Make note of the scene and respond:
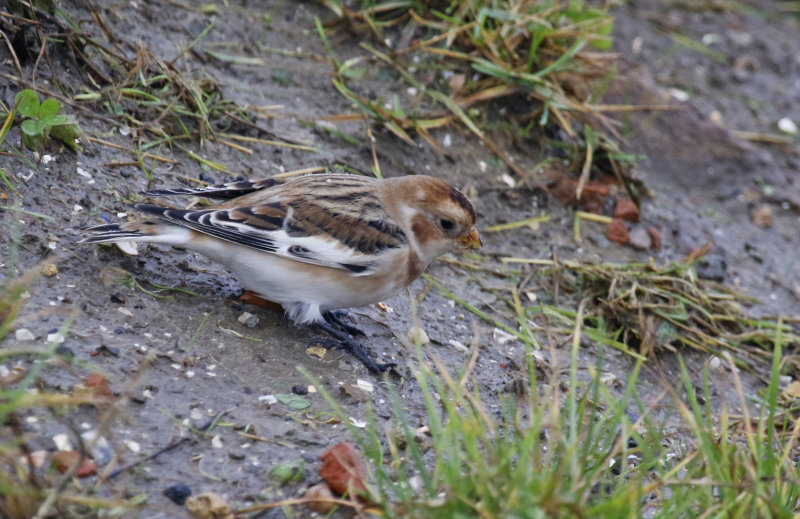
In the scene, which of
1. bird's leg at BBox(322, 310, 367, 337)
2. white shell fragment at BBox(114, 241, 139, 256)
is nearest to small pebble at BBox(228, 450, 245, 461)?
bird's leg at BBox(322, 310, 367, 337)

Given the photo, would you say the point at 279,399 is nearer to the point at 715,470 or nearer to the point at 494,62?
the point at 715,470

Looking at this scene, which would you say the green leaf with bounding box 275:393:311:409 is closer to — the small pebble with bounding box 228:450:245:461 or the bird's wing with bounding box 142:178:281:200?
the small pebble with bounding box 228:450:245:461

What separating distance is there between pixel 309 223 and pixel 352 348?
1.79ft

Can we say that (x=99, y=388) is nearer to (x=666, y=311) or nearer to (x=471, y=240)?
(x=471, y=240)

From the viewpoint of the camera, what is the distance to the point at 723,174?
6332 mm

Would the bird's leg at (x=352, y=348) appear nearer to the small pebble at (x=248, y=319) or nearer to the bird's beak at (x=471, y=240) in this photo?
the small pebble at (x=248, y=319)

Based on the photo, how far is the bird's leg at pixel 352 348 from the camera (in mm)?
3527

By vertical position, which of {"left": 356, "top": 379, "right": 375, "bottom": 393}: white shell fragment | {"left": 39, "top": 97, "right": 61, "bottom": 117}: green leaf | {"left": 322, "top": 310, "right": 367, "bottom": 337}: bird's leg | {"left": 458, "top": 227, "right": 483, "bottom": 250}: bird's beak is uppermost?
{"left": 39, "top": 97, "right": 61, "bottom": 117}: green leaf

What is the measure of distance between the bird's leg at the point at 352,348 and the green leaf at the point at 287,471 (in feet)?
2.53

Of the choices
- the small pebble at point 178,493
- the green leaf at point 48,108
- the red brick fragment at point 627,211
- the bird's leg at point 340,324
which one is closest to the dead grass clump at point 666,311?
the red brick fragment at point 627,211

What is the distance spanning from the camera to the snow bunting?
11.3ft

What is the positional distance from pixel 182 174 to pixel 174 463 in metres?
1.87

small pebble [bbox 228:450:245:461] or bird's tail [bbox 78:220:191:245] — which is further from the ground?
bird's tail [bbox 78:220:191:245]

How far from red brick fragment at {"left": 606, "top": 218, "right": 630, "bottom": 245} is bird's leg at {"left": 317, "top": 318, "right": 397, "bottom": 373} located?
216 centimetres
